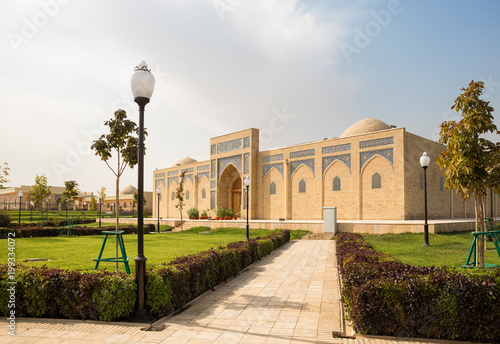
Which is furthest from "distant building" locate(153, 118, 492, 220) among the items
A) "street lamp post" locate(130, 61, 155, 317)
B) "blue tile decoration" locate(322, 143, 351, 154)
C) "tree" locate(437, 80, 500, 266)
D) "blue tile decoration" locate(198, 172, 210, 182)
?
"street lamp post" locate(130, 61, 155, 317)

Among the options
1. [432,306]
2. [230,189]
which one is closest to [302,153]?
[230,189]

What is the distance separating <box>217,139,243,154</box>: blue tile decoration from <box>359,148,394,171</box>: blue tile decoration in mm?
10442

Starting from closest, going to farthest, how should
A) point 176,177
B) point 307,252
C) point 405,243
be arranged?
point 307,252
point 405,243
point 176,177

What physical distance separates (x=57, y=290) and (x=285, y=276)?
197 inches

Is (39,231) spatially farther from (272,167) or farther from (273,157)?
(273,157)

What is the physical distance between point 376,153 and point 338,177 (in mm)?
3014

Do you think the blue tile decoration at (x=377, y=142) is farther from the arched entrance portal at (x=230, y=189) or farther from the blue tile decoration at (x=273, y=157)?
the arched entrance portal at (x=230, y=189)

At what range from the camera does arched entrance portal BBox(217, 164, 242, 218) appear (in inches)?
1232

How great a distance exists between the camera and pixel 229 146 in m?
30.4

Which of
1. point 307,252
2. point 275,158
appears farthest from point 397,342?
point 275,158

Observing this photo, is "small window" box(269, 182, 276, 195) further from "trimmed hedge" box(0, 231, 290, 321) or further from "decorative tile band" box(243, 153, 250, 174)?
"trimmed hedge" box(0, 231, 290, 321)

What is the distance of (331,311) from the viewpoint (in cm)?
554

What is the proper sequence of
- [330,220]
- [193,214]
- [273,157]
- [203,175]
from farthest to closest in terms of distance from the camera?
[203,175] → [193,214] → [273,157] → [330,220]

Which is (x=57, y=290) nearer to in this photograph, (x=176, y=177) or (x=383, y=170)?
(x=383, y=170)
